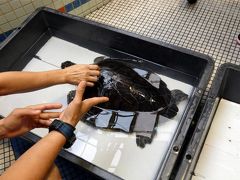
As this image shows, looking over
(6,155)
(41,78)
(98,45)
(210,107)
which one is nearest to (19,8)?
(98,45)

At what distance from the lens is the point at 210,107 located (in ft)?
2.72

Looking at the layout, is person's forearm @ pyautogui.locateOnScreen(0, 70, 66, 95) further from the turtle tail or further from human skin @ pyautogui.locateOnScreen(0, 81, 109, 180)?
the turtle tail

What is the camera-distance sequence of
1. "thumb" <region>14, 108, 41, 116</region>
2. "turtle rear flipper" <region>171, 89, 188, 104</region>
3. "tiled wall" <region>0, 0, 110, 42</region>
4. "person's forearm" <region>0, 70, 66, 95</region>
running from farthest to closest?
"tiled wall" <region>0, 0, 110, 42</region> < "turtle rear flipper" <region>171, 89, 188, 104</region> < "person's forearm" <region>0, 70, 66, 95</region> < "thumb" <region>14, 108, 41, 116</region>

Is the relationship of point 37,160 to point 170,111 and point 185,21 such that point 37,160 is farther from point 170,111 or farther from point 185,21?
point 185,21

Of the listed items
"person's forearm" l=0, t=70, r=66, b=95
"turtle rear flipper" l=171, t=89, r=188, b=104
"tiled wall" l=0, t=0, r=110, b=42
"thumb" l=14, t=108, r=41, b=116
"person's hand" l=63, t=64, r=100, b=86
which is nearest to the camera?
"thumb" l=14, t=108, r=41, b=116

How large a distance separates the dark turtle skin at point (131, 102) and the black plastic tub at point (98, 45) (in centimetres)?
10

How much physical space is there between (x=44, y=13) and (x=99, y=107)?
57cm

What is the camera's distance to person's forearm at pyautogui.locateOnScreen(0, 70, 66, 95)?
80cm

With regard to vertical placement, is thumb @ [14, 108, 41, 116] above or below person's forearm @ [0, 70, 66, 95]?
below

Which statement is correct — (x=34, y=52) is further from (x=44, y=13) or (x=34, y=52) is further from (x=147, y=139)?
(x=147, y=139)

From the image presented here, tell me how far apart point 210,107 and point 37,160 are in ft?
1.80

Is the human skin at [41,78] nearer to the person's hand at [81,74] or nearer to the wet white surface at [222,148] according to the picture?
the person's hand at [81,74]

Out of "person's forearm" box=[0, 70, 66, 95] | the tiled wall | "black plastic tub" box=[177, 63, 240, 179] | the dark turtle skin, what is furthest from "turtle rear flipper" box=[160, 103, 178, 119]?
the tiled wall

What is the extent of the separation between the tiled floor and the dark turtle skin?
0.37 meters
